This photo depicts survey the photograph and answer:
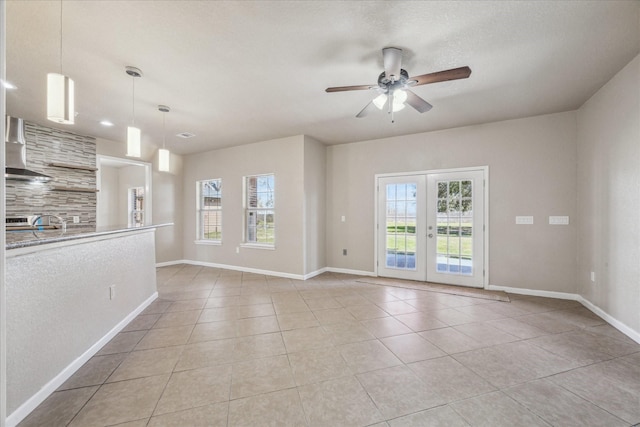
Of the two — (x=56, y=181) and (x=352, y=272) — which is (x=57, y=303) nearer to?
(x=56, y=181)

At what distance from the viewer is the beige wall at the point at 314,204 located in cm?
509

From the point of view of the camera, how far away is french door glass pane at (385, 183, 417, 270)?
16.2ft

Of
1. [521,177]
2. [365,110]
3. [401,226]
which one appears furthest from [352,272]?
[365,110]

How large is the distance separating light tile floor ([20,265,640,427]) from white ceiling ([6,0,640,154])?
2.73m

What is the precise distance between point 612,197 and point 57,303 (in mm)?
5425

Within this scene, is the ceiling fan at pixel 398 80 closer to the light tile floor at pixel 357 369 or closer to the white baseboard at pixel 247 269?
the light tile floor at pixel 357 369

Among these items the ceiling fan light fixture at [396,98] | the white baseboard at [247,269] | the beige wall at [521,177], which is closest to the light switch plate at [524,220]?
the beige wall at [521,177]

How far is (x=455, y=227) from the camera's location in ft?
15.0

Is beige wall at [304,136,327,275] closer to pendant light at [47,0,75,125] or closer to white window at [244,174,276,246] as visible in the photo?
white window at [244,174,276,246]

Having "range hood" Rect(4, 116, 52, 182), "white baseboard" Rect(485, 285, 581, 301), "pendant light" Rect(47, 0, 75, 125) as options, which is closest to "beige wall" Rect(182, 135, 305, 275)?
"range hood" Rect(4, 116, 52, 182)

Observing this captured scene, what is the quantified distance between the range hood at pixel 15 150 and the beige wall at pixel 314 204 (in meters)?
4.00

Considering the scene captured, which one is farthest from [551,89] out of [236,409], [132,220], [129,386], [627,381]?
[132,220]

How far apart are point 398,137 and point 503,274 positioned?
2.96 meters

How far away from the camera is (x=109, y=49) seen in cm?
234
